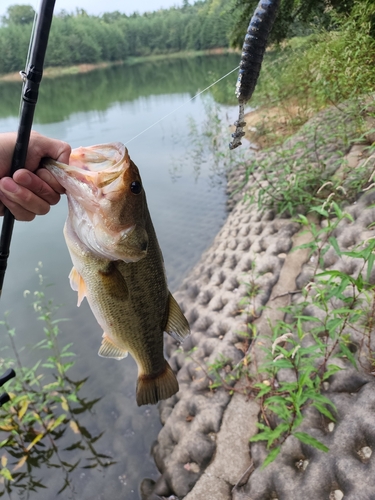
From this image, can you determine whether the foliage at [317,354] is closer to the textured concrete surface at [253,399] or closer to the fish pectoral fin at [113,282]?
the textured concrete surface at [253,399]

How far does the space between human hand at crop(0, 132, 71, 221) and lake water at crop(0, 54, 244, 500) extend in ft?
2.03

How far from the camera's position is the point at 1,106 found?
22.4 metres

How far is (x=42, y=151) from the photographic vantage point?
1.57 metres

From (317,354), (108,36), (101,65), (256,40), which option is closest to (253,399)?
(317,354)

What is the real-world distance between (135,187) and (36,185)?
412mm

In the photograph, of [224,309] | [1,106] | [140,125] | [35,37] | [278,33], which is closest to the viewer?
[35,37]

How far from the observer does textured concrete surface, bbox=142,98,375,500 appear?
2.21 m

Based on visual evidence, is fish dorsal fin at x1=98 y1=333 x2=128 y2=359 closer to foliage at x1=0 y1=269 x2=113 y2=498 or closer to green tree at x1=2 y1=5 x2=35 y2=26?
foliage at x1=0 y1=269 x2=113 y2=498

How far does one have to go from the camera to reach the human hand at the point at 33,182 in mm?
1483

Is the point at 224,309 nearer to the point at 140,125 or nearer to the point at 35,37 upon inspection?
the point at 35,37

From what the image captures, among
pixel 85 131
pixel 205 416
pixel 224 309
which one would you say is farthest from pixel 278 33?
pixel 205 416

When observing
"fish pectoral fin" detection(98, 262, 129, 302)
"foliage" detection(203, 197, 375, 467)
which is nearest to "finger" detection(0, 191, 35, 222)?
"fish pectoral fin" detection(98, 262, 129, 302)

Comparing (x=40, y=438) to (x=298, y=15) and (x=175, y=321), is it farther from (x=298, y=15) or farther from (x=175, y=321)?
(x=298, y=15)

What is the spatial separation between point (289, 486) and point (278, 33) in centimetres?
1104
